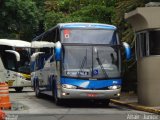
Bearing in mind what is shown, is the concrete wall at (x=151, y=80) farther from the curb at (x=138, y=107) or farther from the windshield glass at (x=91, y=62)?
the windshield glass at (x=91, y=62)

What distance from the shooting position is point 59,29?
21984mm

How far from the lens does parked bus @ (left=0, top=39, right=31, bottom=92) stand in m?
35.3

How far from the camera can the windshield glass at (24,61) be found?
3606 centimetres

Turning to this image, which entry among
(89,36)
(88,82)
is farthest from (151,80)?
(89,36)

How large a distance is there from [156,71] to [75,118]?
16.8 ft

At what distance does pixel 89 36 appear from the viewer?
21797 millimetres

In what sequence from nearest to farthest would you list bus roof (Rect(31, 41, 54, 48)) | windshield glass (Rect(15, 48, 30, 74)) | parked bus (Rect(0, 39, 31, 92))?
bus roof (Rect(31, 41, 54, 48))
parked bus (Rect(0, 39, 31, 92))
windshield glass (Rect(15, 48, 30, 74))

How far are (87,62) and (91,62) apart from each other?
166 mm

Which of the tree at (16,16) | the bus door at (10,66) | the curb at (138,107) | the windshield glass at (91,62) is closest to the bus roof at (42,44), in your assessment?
the windshield glass at (91,62)

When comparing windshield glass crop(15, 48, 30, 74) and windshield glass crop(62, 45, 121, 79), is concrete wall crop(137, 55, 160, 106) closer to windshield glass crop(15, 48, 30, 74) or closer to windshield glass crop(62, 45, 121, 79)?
windshield glass crop(62, 45, 121, 79)

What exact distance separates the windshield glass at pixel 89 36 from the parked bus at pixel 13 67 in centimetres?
1343

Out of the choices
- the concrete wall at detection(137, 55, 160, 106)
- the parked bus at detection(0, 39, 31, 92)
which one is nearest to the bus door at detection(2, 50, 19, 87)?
the parked bus at detection(0, 39, 31, 92)

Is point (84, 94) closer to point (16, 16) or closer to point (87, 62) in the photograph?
point (87, 62)

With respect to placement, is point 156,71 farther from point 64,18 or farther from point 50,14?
point 50,14
